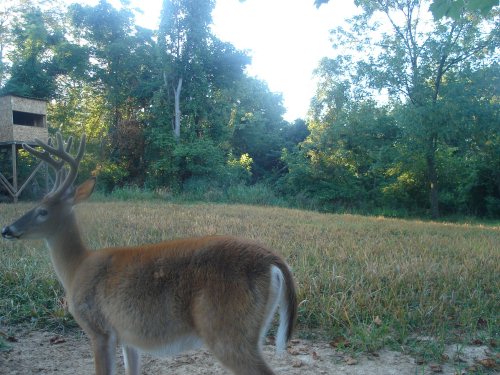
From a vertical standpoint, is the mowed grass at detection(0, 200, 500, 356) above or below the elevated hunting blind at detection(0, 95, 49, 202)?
below

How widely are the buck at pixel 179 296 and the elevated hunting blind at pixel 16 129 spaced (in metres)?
16.1

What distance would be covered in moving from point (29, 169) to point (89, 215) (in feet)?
66.8

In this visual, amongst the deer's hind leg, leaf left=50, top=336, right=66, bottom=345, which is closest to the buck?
the deer's hind leg

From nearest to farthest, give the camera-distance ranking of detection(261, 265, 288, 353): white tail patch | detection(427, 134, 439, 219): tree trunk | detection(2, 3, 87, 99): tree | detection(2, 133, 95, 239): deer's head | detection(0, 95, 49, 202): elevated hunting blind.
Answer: detection(261, 265, 288, 353): white tail patch < detection(2, 133, 95, 239): deer's head < detection(0, 95, 49, 202): elevated hunting blind < detection(427, 134, 439, 219): tree trunk < detection(2, 3, 87, 99): tree

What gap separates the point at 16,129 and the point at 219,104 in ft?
34.0

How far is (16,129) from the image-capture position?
1945cm

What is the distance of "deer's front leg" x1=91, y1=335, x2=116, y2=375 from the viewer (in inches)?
124

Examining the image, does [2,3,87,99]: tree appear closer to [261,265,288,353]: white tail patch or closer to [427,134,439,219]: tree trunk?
[427,134,439,219]: tree trunk

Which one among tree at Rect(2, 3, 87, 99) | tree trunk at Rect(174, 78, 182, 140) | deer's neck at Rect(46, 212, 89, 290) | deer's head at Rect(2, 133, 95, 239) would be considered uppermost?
tree at Rect(2, 3, 87, 99)

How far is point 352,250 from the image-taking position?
7582mm

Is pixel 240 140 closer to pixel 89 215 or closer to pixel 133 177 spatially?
pixel 133 177

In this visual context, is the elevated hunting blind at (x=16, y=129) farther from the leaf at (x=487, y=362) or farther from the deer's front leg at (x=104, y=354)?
the leaf at (x=487, y=362)

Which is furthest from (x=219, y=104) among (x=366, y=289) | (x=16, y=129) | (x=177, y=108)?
(x=366, y=289)

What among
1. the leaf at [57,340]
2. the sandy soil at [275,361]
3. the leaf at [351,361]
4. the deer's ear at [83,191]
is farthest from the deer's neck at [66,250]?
the leaf at [351,361]
